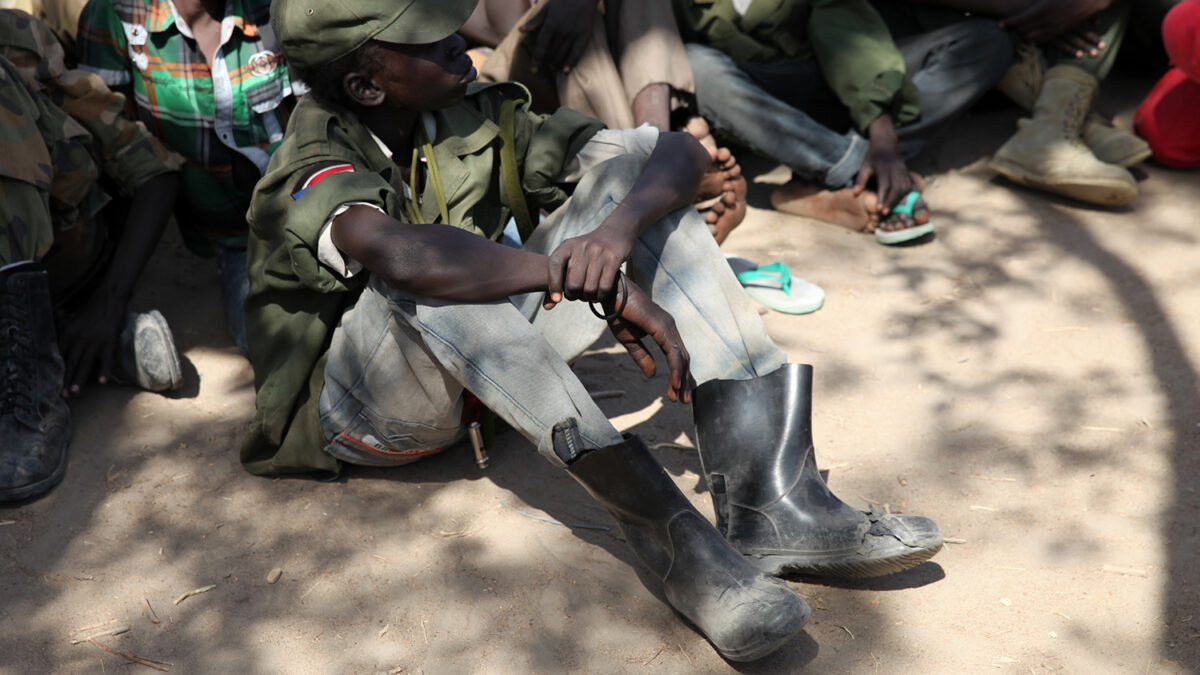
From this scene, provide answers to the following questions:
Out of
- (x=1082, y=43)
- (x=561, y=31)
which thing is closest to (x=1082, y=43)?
(x=1082, y=43)

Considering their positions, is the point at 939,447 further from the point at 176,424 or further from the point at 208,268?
the point at 208,268

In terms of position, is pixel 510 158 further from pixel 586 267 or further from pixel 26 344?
pixel 26 344

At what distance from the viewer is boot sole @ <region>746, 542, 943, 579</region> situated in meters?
2.02

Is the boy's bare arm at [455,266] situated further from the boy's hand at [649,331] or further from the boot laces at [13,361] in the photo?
the boot laces at [13,361]

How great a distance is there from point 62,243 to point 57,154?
0.27m

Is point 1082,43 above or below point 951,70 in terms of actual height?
above

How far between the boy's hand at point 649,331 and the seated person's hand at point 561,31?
1.56m

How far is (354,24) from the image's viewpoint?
2086 millimetres

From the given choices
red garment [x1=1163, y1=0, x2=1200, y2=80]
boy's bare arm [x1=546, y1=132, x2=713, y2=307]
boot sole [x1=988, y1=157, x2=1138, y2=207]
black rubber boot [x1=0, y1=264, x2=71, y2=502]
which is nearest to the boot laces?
black rubber boot [x1=0, y1=264, x2=71, y2=502]

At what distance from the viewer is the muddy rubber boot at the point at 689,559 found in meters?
1.83

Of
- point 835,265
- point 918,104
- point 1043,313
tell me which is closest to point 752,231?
point 835,265

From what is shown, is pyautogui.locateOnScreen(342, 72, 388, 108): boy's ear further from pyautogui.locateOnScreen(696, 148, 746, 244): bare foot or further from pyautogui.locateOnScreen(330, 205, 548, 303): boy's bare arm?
pyautogui.locateOnScreen(696, 148, 746, 244): bare foot

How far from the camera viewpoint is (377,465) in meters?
2.50

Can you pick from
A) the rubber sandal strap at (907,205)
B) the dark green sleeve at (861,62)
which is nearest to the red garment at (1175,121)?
the dark green sleeve at (861,62)
